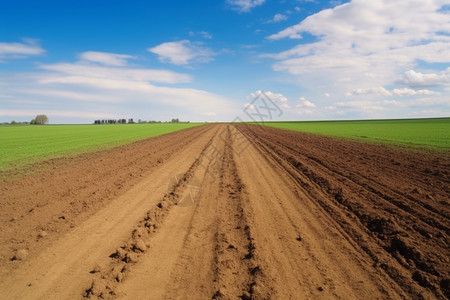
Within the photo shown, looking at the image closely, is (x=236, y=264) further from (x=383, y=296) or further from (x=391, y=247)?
(x=391, y=247)

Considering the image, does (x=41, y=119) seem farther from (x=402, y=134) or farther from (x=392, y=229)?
(x=392, y=229)

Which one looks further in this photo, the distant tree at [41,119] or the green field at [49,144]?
the distant tree at [41,119]

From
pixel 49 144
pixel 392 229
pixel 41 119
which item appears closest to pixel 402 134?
pixel 392 229

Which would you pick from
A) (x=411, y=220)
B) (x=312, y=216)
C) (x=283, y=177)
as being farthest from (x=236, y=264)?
(x=283, y=177)

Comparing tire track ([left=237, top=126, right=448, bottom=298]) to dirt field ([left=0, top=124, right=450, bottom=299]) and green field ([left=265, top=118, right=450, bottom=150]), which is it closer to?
dirt field ([left=0, top=124, right=450, bottom=299])

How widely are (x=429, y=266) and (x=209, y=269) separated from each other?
348 centimetres

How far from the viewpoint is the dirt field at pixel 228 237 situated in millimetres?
3654

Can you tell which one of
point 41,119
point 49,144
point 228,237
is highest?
point 41,119

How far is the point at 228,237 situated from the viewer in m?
5.14

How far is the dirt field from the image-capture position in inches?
144

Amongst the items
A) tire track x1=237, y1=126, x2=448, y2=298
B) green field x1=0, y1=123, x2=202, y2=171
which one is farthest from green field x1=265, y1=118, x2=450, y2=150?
green field x1=0, y1=123, x2=202, y2=171

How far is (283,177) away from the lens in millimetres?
10117

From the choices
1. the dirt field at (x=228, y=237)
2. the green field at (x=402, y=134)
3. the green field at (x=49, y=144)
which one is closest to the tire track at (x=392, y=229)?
the dirt field at (x=228, y=237)

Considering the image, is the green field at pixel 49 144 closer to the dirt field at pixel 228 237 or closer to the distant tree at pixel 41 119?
the dirt field at pixel 228 237
